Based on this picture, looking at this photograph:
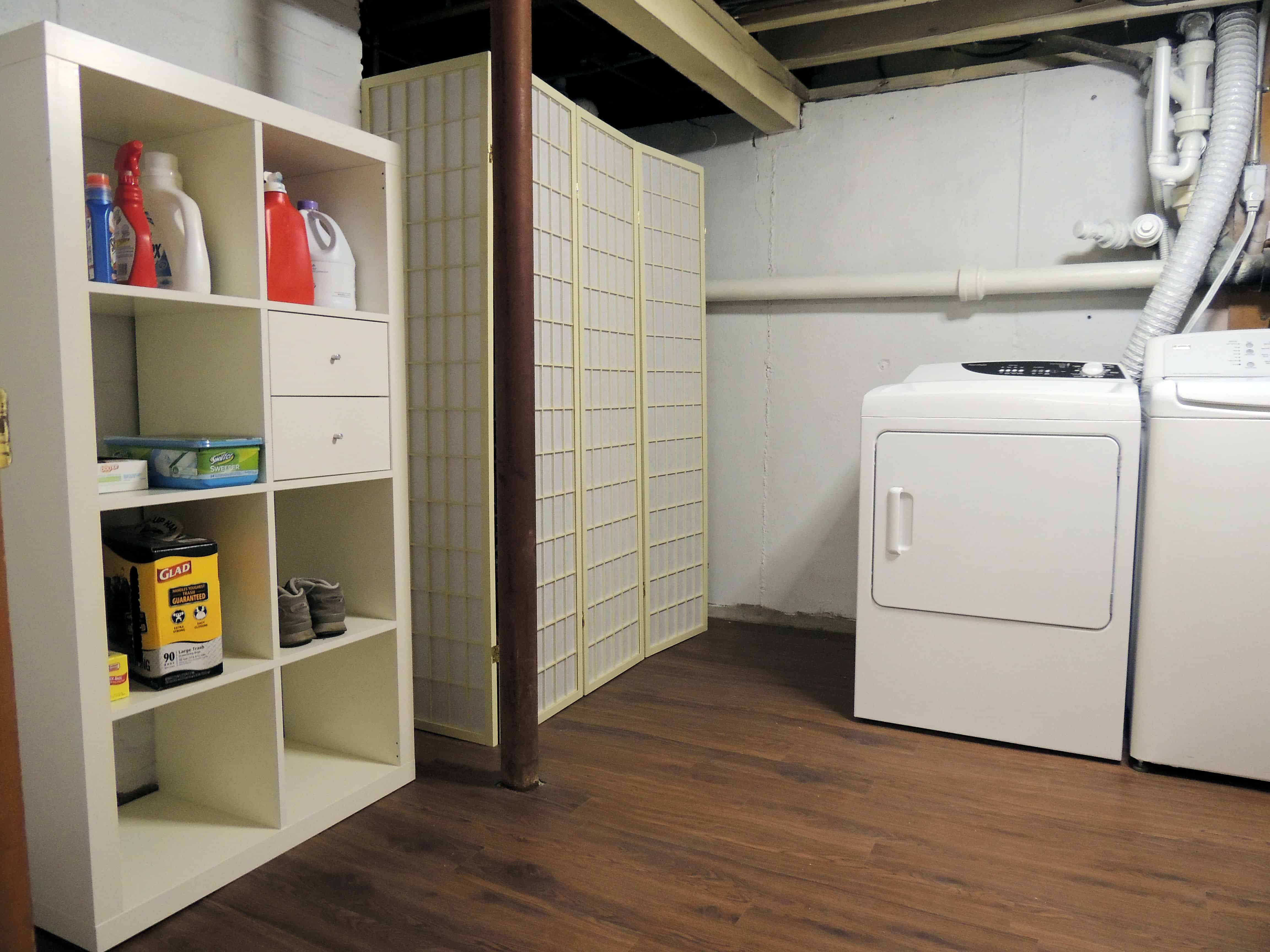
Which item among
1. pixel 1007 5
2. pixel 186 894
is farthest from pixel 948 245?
pixel 186 894

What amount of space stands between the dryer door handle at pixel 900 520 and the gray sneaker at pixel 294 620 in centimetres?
159

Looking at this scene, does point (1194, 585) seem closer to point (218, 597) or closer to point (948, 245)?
point (948, 245)

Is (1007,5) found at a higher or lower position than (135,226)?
higher

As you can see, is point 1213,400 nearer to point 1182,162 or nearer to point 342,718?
point 1182,162

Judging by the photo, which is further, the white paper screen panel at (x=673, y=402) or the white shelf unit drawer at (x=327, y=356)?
the white paper screen panel at (x=673, y=402)

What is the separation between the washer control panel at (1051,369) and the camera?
2.59 metres

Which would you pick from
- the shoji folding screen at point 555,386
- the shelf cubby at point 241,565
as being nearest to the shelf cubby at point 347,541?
the shelf cubby at point 241,565

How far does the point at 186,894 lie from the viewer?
167 cm

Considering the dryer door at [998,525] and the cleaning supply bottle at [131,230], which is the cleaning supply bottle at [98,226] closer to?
the cleaning supply bottle at [131,230]

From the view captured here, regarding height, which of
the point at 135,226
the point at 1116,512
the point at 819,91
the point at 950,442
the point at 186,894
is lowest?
the point at 186,894

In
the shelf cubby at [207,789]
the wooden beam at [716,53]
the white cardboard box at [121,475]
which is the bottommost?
the shelf cubby at [207,789]

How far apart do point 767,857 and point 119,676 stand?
52.6 inches

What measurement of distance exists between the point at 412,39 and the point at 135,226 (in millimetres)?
1991

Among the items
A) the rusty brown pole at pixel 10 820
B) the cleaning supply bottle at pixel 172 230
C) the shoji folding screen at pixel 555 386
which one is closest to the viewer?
the rusty brown pole at pixel 10 820
